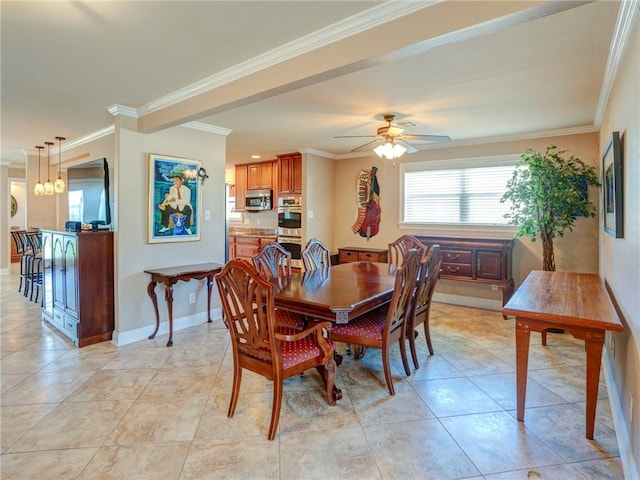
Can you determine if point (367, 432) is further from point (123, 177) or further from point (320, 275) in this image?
point (123, 177)

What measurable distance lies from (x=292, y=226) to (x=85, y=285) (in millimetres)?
3320

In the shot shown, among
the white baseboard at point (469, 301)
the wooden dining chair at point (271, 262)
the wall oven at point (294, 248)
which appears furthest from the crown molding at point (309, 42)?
the white baseboard at point (469, 301)

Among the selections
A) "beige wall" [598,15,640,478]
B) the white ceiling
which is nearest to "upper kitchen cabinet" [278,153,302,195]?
the white ceiling

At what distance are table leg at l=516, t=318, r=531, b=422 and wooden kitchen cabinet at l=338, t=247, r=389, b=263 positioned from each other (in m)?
3.41

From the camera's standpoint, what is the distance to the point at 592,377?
2014 millimetres

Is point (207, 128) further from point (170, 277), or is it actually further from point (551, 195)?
point (551, 195)

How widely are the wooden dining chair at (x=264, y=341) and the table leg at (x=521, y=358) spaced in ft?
3.90

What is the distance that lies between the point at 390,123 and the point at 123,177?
289cm

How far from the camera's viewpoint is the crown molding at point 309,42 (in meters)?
1.80

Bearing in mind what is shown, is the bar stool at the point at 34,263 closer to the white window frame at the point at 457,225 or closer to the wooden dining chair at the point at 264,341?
the wooden dining chair at the point at 264,341

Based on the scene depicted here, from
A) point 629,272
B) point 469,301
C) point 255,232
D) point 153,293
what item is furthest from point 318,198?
point 629,272

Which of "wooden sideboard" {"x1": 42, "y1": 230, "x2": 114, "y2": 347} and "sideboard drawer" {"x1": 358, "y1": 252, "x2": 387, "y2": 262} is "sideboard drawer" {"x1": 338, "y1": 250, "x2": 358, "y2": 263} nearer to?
"sideboard drawer" {"x1": 358, "y1": 252, "x2": 387, "y2": 262}

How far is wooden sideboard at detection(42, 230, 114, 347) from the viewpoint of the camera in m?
3.50

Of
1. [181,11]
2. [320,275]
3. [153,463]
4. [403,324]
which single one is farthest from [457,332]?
[181,11]
